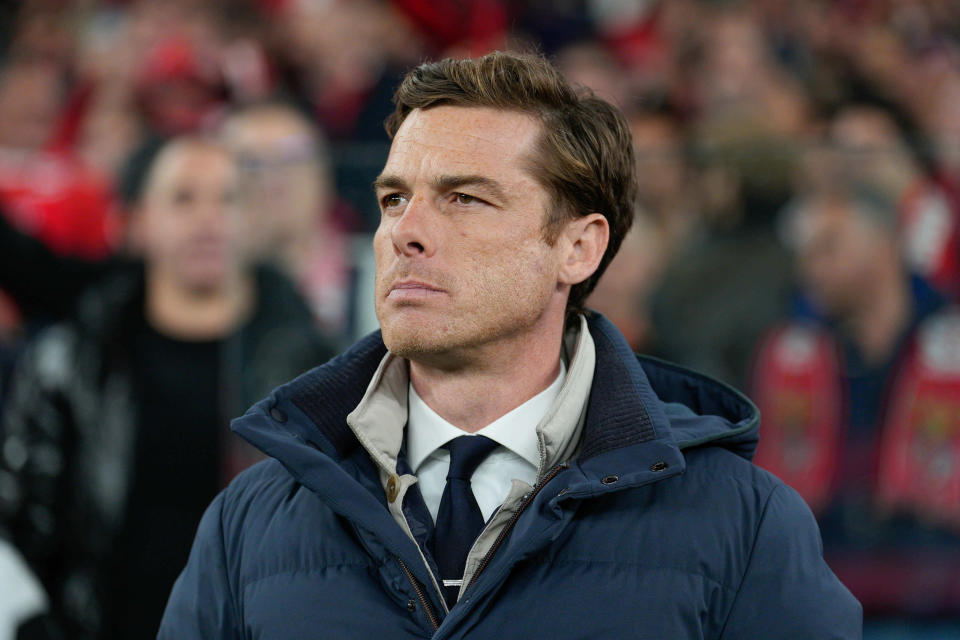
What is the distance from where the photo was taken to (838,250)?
3.76 m

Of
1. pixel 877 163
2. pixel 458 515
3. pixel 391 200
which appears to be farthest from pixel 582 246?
pixel 877 163

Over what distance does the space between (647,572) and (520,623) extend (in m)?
0.20

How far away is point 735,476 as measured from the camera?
1.95 m

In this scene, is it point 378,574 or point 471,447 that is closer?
point 378,574

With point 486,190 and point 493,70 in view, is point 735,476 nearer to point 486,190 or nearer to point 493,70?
point 486,190

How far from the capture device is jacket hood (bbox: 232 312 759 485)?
1.90 m

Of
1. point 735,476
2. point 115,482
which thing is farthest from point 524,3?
point 735,476

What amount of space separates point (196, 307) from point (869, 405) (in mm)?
2167

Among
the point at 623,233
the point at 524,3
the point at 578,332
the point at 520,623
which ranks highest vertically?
the point at 524,3

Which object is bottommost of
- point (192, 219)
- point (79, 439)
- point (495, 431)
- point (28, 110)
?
point (79, 439)

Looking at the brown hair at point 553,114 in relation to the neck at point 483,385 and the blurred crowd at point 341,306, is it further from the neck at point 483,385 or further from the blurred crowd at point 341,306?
the blurred crowd at point 341,306

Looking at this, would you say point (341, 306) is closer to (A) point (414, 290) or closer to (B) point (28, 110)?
(A) point (414, 290)

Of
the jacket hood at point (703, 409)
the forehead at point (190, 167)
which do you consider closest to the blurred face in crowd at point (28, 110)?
the forehead at point (190, 167)

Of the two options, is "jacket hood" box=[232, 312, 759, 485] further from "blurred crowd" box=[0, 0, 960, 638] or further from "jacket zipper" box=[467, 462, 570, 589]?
"blurred crowd" box=[0, 0, 960, 638]
